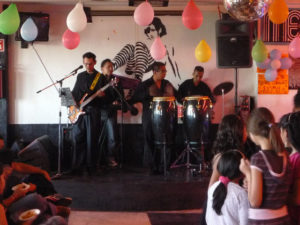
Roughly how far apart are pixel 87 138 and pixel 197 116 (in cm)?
144

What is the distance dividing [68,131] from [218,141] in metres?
3.82

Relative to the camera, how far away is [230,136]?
8.42 feet

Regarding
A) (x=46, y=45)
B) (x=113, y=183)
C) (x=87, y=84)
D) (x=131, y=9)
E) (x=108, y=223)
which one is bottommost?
(x=108, y=223)

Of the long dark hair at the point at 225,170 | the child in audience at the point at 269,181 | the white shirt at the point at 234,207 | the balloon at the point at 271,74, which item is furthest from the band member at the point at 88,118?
the child in audience at the point at 269,181

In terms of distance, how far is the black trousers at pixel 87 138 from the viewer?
5445mm

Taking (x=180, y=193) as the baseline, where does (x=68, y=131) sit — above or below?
above

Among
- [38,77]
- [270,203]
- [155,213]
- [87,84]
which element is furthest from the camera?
[38,77]

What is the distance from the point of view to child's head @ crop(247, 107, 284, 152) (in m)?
2.08

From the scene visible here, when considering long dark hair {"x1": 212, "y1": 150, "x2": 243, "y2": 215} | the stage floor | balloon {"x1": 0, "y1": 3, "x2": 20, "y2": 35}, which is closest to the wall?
balloon {"x1": 0, "y1": 3, "x2": 20, "y2": 35}

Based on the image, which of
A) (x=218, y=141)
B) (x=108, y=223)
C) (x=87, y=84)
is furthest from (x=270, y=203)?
(x=87, y=84)

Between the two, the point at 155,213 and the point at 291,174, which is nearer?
the point at 291,174

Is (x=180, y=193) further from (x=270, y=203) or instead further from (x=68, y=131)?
(x=270, y=203)

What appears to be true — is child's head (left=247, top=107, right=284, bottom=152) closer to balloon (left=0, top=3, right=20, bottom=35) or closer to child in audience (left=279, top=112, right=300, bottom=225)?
child in audience (left=279, top=112, right=300, bottom=225)

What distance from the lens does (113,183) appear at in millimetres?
4918
